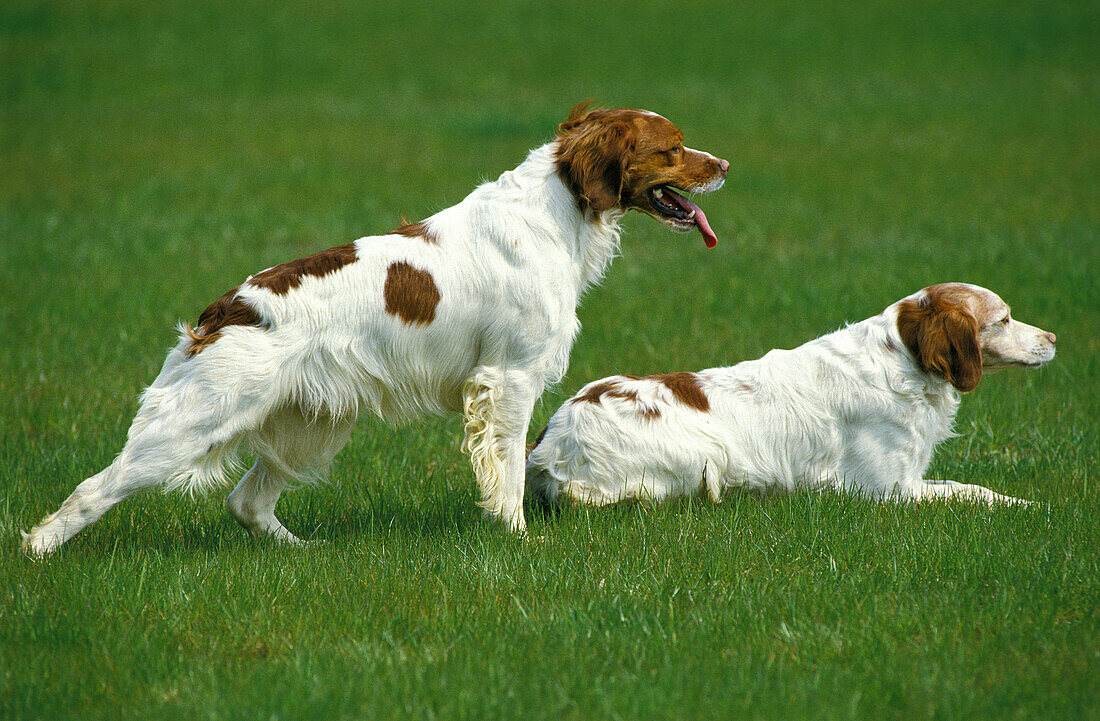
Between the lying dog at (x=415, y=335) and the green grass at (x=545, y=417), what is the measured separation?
17.0 inches

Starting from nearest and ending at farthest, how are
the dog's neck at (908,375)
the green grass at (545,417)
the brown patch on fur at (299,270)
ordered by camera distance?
1. the green grass at (545,417)
2. the brown patch on fur at (299,270)
3. the dog's neck at (908,375)

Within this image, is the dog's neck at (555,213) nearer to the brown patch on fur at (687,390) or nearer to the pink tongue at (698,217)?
the pink tongue at (698,217)

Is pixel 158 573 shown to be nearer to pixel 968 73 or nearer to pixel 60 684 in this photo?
pixel 60 684

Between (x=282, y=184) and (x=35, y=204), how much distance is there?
326 cm

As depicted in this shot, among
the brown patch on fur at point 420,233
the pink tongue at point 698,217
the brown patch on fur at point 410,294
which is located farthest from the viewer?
the pink tongue at point 698,217

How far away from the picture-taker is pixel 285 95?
23047mm

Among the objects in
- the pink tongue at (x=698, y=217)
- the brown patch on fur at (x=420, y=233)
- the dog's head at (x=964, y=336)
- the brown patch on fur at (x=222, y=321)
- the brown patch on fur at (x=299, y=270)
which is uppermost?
the pink tongue at (x=698, y=217)

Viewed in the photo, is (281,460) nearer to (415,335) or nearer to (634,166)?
(415,335)

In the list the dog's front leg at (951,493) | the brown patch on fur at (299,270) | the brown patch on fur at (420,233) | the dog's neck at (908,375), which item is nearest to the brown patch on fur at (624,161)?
the brown patch on fur at (420,233)

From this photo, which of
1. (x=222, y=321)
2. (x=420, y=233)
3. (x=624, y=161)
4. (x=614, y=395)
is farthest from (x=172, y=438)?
(x=624, y=161)

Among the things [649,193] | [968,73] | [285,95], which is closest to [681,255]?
[649,193]

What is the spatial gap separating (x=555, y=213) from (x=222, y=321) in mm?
1580

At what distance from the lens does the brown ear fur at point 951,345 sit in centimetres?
556

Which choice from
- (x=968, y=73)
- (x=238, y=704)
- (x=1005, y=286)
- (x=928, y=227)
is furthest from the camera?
(x=968, y=73)
